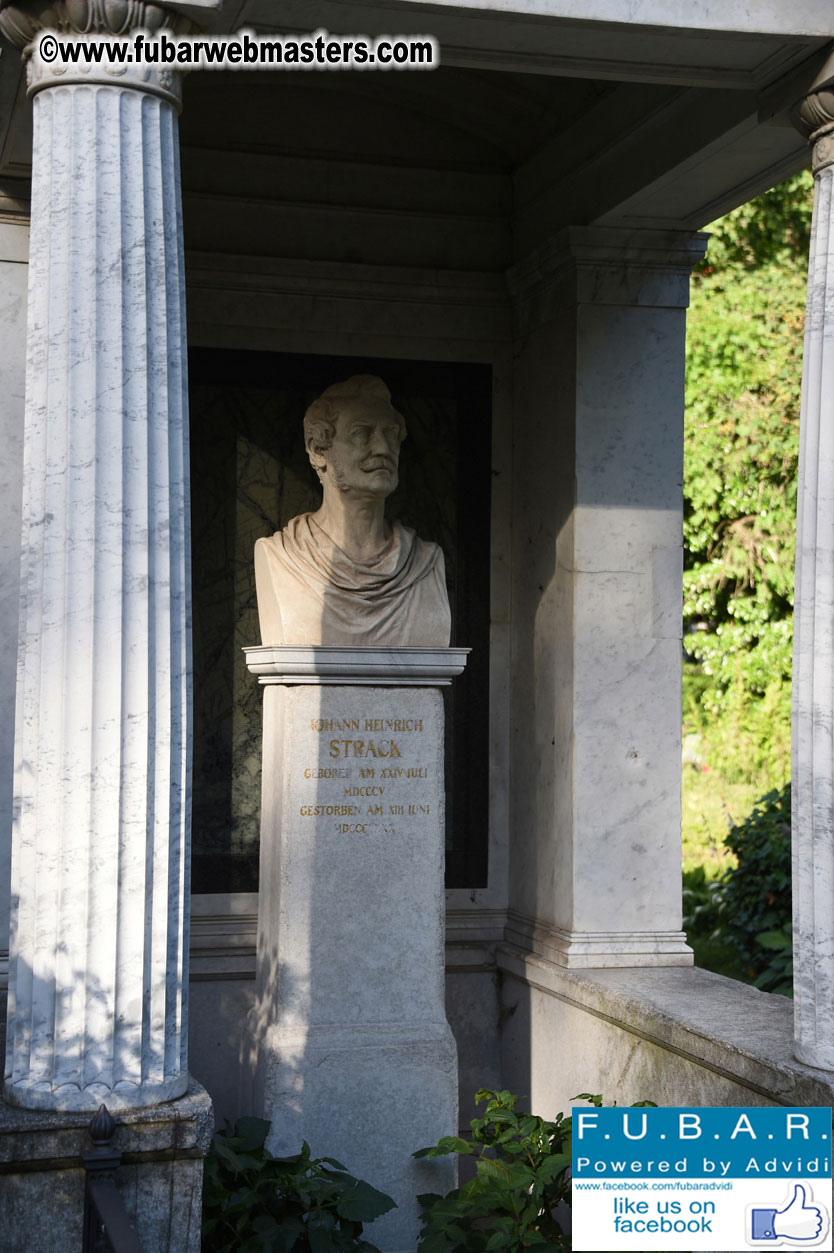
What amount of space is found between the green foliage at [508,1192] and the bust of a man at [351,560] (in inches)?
92.5

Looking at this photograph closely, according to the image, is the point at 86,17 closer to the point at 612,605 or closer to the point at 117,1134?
the point at 117,1134

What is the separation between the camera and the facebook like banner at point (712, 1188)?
513cm

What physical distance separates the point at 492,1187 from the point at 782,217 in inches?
643

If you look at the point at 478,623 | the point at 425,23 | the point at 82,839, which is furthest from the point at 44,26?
the point at 478,623

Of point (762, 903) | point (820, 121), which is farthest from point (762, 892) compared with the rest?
point (820, 121)

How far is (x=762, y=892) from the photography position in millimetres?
10891

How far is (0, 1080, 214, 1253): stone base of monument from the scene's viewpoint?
192 inches

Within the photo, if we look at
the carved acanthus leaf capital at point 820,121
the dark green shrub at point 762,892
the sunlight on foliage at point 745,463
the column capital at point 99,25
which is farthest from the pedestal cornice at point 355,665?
the sunlight on foliage at point 745,463

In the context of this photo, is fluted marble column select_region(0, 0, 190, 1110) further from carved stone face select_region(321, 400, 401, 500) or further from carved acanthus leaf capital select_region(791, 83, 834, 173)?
carved acanthus leaf capital select_region(791, 83, 834, 173)

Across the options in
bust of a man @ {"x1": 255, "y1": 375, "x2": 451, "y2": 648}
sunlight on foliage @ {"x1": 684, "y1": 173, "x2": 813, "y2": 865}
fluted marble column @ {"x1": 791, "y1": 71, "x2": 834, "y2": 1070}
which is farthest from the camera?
sunlight on foliage @ {"x1": 684, "y1": 173, "x2": 813, "y2": 865}

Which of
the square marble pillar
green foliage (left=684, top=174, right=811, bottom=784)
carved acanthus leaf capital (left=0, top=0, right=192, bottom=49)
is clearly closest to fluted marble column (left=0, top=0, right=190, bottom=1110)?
carved acanthus leaf capital (left=0, top=0, right=192, bottom=49)

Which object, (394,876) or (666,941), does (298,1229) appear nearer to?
(394,876)

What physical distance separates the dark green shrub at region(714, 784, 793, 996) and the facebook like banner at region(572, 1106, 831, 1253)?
16.0ft

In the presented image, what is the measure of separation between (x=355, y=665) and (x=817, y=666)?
7.33ft
